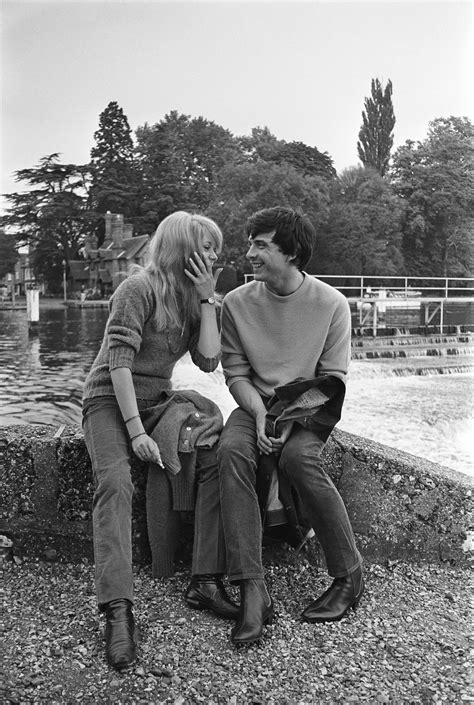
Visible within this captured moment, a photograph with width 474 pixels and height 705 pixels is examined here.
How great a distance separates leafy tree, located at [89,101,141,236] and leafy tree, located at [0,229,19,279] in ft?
23.0

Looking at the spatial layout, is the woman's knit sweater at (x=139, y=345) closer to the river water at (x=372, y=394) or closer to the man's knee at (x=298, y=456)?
the man's knee at (x=298, y=456)

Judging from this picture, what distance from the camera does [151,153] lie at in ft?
Result: 197

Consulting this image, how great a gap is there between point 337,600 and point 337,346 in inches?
36.8

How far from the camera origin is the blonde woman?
8.43 ft

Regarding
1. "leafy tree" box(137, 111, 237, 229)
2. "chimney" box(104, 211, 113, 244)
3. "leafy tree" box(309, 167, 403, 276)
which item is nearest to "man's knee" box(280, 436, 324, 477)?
"leafy tree" box(309, 167, 403, 276)

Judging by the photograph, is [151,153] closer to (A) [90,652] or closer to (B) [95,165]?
(B) [95,165]

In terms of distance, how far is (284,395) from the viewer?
277cm

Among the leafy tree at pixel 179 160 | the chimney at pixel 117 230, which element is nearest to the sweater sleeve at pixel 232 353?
the leafy tree at pixel 179 160

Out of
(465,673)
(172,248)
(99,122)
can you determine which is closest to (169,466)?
(172,248)

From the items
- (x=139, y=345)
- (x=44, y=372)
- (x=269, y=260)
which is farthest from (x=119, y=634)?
(x=44, y=372)

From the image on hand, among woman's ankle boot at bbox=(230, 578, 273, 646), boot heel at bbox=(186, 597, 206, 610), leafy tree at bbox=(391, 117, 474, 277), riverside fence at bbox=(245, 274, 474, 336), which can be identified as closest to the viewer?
woman's ankle boot at bbox=(230, 578, 273, 646)

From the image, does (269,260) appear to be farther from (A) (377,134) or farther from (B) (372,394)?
(A) (377,134)

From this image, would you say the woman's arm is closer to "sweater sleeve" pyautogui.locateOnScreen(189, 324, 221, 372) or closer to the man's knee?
"sweater sleeve" pyautogui.locateOnScreen(189, 324, 221, 372)

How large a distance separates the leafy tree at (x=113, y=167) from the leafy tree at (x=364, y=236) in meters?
17.3
